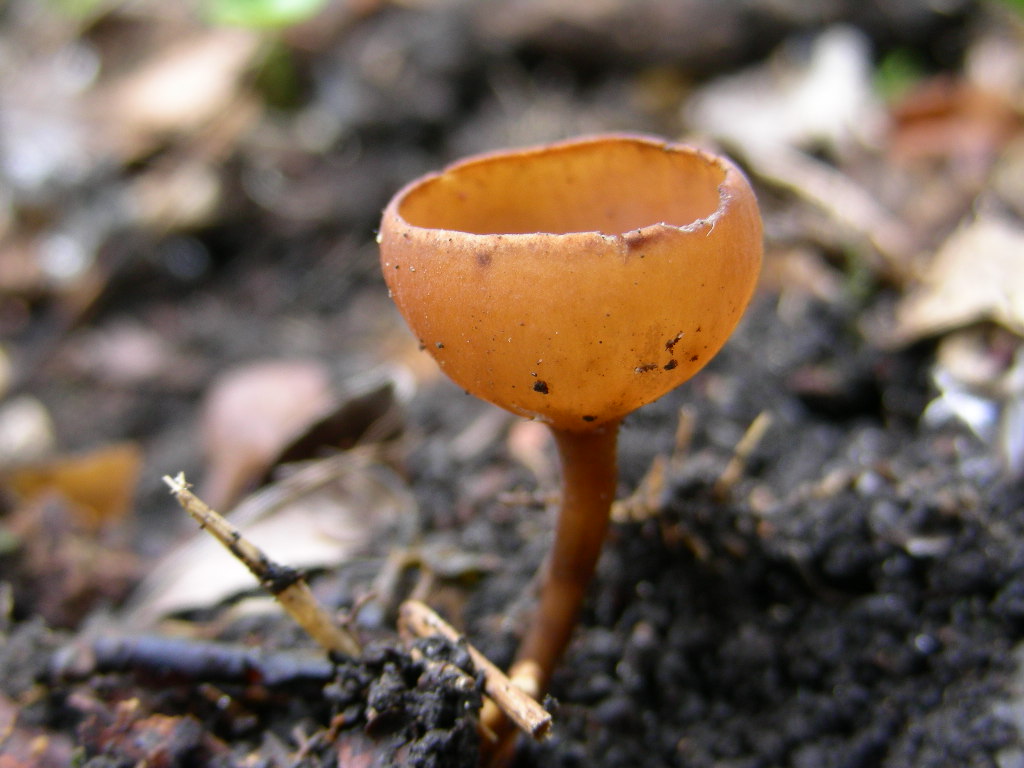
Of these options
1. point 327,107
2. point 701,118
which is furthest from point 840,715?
point 327,107

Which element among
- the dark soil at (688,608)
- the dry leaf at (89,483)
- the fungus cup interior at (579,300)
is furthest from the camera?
the dry leaf at (89,483)

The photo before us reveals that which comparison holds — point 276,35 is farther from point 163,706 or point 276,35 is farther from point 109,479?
point 163,706

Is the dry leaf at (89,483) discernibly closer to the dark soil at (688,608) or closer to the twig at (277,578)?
the dark soil at (688,608)

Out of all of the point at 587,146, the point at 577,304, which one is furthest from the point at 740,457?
the point at 577,304

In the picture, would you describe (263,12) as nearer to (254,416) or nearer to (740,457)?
(254,416)

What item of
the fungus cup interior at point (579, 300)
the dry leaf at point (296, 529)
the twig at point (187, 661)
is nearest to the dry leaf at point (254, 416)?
the dry leaf at point (296, 529)

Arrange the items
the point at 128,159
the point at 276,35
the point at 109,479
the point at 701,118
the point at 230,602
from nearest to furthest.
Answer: the point at 230,602 → the point at 109,479 → the point at 701,118 → the point at 128,159 → the point at 276,35
